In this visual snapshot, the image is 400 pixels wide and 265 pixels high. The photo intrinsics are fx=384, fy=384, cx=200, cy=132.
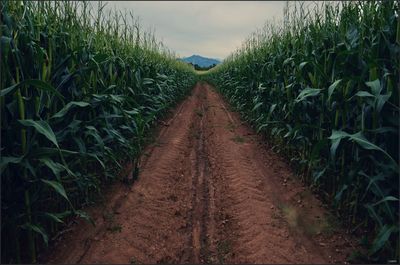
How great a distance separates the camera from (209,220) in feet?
13.4

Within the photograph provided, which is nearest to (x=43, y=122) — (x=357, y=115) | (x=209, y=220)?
(x=209, y=220)

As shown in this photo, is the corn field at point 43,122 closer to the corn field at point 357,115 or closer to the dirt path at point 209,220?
the dirt path at point 209,220

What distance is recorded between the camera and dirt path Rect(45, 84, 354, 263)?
3.27 metres

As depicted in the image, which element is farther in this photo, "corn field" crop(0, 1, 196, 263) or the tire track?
the tire track

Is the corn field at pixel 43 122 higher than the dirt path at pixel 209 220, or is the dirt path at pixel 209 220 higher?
the corn field at pixel 43 122

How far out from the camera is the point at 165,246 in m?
3.47

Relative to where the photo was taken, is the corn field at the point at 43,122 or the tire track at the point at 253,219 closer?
the corn field at the point at 43,122

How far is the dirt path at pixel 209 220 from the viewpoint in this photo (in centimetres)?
327

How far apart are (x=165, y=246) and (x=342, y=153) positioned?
1904 mm

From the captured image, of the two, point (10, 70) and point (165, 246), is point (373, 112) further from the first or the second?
point (10, 70)

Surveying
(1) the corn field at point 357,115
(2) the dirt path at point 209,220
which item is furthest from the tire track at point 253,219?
(1) the corn field at point 357,115

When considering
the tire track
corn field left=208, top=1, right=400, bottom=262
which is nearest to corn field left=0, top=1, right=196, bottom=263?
the tire track

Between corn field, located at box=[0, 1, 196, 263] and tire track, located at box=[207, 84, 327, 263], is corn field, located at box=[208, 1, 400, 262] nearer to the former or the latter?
tire track, located at box=[207, 84, 327, 263]

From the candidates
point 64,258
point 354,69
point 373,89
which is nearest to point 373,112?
point 373,89
